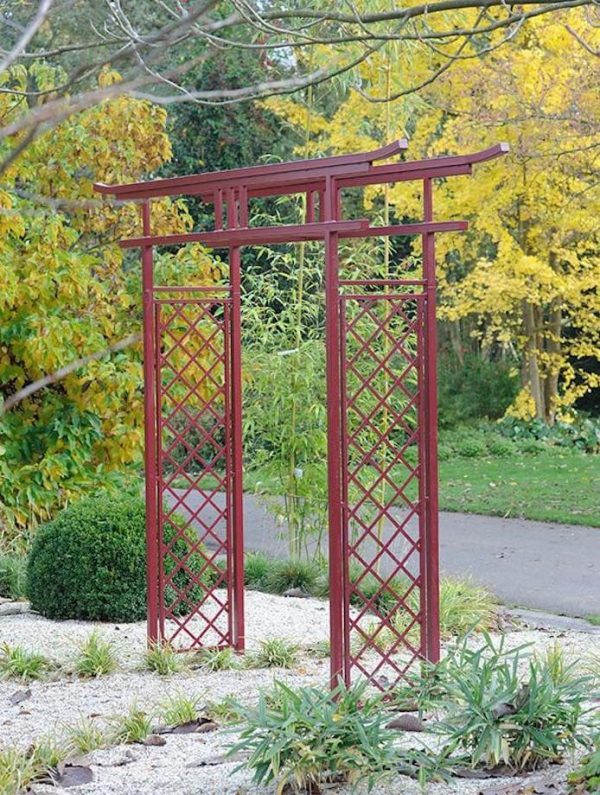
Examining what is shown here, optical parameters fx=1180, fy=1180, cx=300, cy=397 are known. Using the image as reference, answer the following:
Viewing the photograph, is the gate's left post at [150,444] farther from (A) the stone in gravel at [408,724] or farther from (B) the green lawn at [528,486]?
(B) the green lawn at [528,486]


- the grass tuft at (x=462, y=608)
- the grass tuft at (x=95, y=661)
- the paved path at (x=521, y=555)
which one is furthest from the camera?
the paved path at (x=521, y=555)

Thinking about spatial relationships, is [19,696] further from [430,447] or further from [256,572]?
[256,572]

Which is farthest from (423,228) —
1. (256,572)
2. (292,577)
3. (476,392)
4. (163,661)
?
(476,392)

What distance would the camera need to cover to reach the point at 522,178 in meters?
13.4

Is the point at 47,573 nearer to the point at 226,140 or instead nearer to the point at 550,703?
the point at 550,703

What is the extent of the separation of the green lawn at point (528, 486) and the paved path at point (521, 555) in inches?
10.1

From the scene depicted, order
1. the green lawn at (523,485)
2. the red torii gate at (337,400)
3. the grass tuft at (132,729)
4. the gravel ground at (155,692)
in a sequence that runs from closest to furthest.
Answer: the gravel ground at (155,692), the grass tuft at (132,729), the red torii gate at (337,400), the green lawn at (523,485)

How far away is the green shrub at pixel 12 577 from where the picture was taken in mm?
7107

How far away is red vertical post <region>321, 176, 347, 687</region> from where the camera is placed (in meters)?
4.48

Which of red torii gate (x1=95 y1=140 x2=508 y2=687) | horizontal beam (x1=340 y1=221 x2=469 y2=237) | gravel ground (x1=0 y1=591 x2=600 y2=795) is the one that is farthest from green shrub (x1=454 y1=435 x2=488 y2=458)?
horizontal beam (x1=340 y1=221 x2=469 y2=237)

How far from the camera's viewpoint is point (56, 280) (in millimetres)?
8164

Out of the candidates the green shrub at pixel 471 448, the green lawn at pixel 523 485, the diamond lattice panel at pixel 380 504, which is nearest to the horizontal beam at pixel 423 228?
the diamond lattice panel at pixel 380 504

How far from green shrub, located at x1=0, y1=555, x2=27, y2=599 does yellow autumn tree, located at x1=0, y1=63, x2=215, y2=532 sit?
73cm

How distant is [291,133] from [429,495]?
12444 millimetres
